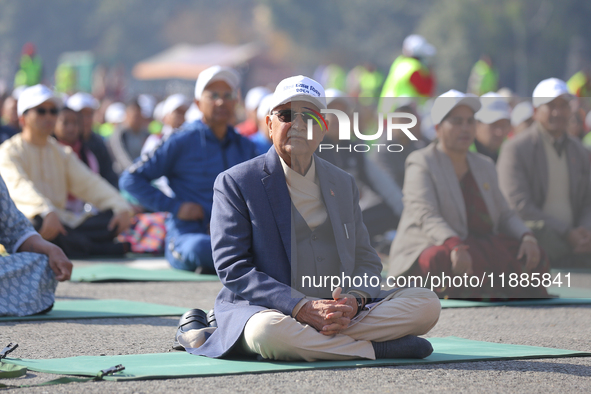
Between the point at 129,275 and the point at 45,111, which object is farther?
the point at 45,111

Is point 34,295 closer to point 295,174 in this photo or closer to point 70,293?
point 70,293

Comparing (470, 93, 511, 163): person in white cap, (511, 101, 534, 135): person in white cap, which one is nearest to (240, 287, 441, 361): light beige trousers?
(470, 93, 511, 163): person in white cap

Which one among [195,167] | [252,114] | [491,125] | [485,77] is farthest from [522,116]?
[485,77]

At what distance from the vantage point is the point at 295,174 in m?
4.12

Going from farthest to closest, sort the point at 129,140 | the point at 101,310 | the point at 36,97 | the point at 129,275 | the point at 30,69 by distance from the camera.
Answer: the point at 30,69
the point at 129,140
the point at 36,97
the point at 129,275
the point at 101,310

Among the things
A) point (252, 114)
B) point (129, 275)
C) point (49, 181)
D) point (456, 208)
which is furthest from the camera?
point (252, 114)

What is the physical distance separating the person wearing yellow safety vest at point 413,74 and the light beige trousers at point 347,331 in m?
7.12

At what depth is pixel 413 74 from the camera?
36.4 feet

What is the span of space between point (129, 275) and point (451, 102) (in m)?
3.07

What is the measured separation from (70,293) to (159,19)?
61.9m

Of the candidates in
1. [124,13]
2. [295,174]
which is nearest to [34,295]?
[295,174]

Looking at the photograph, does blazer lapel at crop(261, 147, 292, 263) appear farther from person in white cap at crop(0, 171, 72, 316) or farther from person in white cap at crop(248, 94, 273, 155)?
person in white cap at crop(248, 94, 273, 155)

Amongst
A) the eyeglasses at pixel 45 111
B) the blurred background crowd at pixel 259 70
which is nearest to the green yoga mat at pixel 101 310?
the blurred background crowd at pixel 259 70

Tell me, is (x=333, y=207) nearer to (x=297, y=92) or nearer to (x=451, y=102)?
(x=297, y=92)
